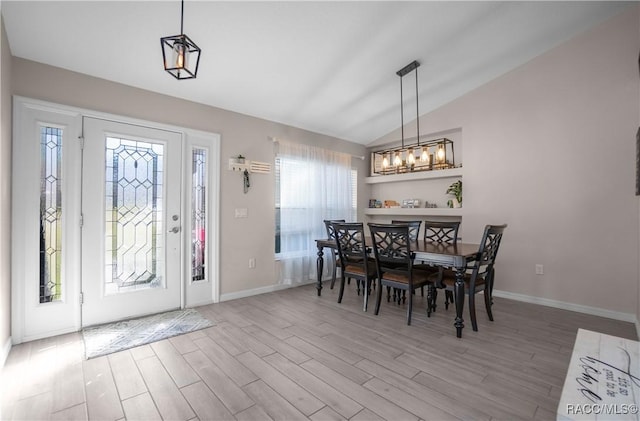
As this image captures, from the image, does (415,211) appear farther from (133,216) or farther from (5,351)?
(5,351)

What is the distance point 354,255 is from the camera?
3582 mm

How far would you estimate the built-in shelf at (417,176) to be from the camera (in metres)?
4.49

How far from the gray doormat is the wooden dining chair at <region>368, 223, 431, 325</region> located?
1.90 m

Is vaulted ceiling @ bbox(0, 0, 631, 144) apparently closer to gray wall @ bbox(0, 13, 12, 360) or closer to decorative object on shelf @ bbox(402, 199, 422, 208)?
gray wall @ bbox(0, 13, 12, 360)

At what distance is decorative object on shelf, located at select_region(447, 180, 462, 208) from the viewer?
4.48 meters

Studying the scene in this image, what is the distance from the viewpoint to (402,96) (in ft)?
14.0

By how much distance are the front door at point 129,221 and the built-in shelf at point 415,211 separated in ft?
11.1

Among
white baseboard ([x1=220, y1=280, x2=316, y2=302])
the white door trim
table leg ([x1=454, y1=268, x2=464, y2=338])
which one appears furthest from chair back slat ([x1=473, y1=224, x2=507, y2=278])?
the white door trim

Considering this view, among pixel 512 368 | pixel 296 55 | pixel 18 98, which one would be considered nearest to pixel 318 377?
pixel 512 368

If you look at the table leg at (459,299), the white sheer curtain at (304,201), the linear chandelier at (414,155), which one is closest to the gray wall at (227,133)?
the white sheer curtain at (304,201)

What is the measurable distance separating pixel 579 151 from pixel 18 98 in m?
5.65

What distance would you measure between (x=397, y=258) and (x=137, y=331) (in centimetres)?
262

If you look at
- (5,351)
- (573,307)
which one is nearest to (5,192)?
(5,351)

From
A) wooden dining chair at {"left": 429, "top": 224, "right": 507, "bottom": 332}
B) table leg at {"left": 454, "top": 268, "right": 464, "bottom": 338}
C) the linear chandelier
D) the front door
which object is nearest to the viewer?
table leg at {"left": 454, "top": 268, "right": 464, "bottom": 338}
